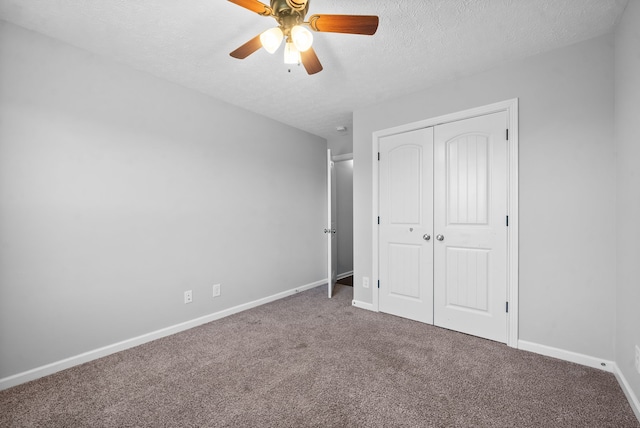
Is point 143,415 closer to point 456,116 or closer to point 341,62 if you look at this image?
point 341,62

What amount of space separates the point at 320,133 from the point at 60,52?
9.98 ft

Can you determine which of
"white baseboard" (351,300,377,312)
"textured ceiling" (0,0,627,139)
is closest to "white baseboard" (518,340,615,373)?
"white baseboard" (351,300,377,312)

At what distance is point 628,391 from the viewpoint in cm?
172

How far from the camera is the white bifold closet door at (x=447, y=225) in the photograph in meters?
2.51

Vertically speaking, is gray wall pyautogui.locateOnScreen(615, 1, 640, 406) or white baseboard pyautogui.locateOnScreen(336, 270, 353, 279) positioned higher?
gray wall pyautogui.locateOnScreen(615, 1, 640, 406)

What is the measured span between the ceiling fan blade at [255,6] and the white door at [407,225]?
199 centimetres

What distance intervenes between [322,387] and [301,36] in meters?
2.15

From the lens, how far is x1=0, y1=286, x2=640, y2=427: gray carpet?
5.14 feet

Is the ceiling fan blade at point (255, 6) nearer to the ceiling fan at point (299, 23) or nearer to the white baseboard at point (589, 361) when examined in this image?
the ceiling fan at point (299, 23)

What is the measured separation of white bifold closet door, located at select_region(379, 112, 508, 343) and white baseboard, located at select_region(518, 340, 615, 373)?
18cm

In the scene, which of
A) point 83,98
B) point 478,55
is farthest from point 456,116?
point 83,98

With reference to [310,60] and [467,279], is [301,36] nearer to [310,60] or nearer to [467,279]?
[310,60]

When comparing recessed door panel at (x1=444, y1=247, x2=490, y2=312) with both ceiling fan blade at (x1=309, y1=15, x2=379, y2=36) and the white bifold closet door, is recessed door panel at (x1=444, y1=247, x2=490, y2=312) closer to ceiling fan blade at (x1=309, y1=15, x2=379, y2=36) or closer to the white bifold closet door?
the white bifold closet door

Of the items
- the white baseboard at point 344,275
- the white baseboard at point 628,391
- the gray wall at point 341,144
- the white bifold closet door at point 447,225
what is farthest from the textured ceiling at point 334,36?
the white baseboard at point 344,275
